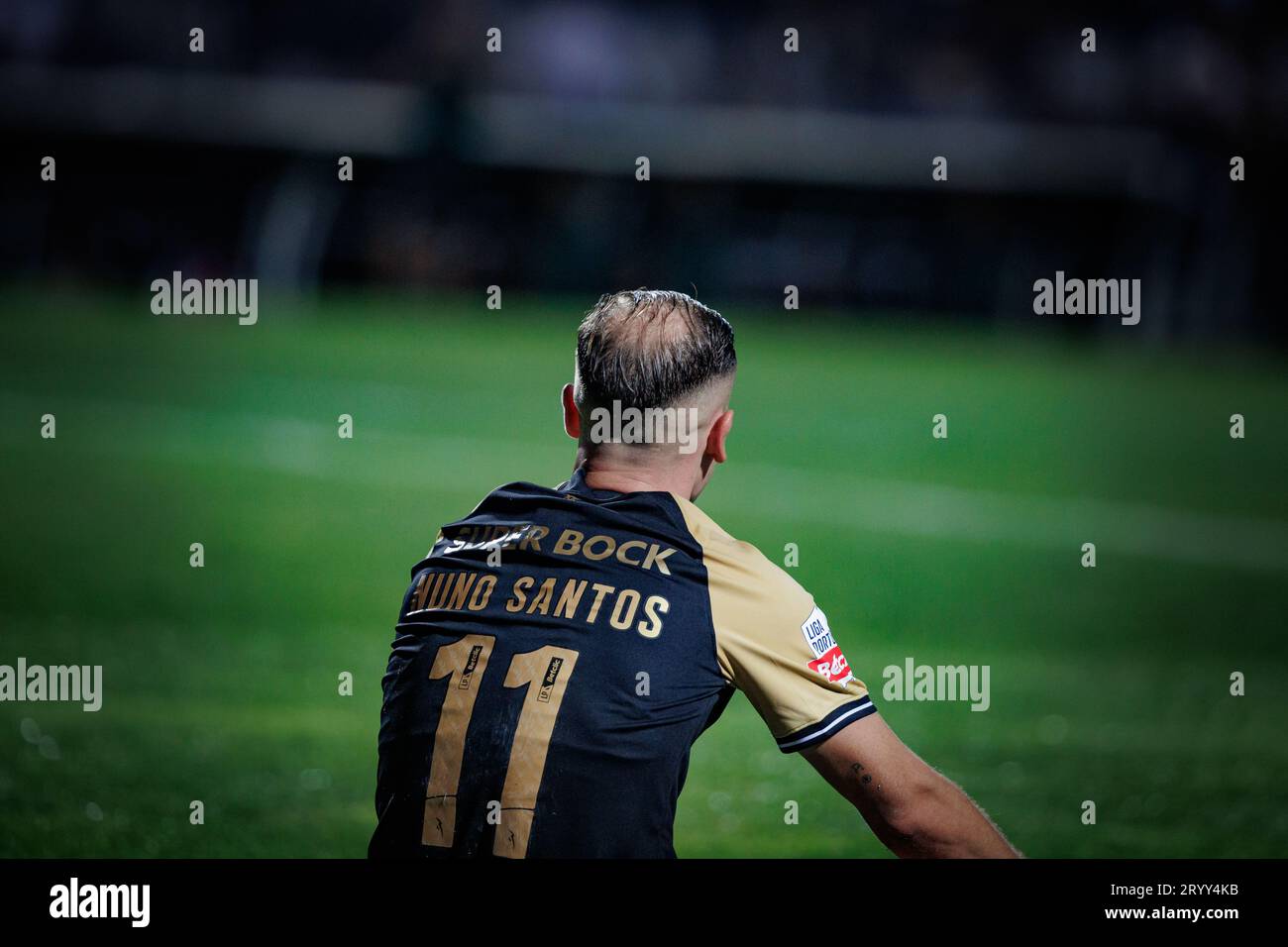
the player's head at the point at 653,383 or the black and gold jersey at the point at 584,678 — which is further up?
the player's head at the point at 653,383

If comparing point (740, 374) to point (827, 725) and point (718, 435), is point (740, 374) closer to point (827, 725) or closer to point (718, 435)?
point (718, 435)

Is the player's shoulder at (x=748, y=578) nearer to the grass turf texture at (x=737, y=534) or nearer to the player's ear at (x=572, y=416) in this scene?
the player's ear at (x=572, y=416)

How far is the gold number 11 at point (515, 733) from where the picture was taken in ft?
9.44

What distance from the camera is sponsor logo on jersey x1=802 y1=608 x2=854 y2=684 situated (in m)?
3.06

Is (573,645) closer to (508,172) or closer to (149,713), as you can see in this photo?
(149,713)

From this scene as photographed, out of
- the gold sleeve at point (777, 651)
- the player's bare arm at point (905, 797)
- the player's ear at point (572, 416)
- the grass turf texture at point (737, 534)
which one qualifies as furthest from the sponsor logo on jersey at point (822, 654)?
the grass turf texture at point (737, 534)

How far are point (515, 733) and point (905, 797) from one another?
0.78 metres

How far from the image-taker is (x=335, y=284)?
88.3 ft

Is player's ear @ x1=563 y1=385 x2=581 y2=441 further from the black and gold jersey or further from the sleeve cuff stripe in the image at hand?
the sleeve cuff stripe

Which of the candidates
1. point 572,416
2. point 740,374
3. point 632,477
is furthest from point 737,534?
point 740,374

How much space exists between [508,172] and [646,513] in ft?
81.6

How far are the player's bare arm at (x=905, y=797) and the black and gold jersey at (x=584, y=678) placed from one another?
5cm

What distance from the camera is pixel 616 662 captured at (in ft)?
9.63
